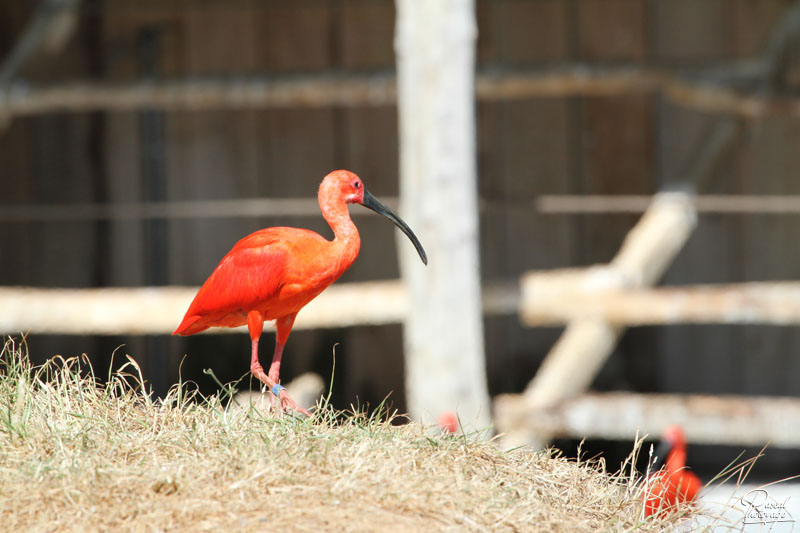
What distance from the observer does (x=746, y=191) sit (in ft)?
21.4

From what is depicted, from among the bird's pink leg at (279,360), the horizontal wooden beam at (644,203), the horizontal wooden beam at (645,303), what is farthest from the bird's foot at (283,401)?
the horizontal wooden beam at (644,203)

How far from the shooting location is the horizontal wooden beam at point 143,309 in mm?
4715

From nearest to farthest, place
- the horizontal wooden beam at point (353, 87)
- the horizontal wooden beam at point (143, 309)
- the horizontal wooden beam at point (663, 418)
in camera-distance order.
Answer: the horizontal wooden beam at point (663, 418), the horizontal wooden beam at point (143, 309), the horizontal wooden beam at point (353, 87)

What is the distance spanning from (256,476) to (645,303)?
9.01ft

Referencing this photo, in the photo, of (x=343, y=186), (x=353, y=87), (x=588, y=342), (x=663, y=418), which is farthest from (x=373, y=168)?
(x=343, y=186)

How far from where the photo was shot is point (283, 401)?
256 cm

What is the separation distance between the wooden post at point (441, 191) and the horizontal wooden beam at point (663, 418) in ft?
0.89

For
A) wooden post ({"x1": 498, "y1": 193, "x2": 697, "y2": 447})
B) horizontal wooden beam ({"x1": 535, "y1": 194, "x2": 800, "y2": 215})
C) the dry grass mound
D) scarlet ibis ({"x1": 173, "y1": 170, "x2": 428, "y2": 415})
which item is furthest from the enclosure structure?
scarlet ibis ({"x1": 173, "y1": 170, "x2": 428, "y2": 415})

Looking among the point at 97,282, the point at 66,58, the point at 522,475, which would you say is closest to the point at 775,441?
the point at 522,475

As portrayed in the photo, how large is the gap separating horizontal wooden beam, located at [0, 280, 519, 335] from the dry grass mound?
6.31 feet

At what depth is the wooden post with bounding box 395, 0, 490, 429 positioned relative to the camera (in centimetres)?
431

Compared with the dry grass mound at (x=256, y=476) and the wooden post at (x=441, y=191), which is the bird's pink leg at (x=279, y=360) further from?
the wooden post at (x=441, y=191)

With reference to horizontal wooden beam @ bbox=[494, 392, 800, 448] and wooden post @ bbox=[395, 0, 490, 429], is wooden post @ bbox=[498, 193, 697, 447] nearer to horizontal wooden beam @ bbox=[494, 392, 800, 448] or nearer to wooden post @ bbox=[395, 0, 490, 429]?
horizontal wooden beam @ bbox=[494, 392, 800, 448]

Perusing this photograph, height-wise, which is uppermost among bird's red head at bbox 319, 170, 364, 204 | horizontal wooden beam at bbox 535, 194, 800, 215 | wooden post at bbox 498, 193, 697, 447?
bird's red head at bbox 319, 170, 364, 204
